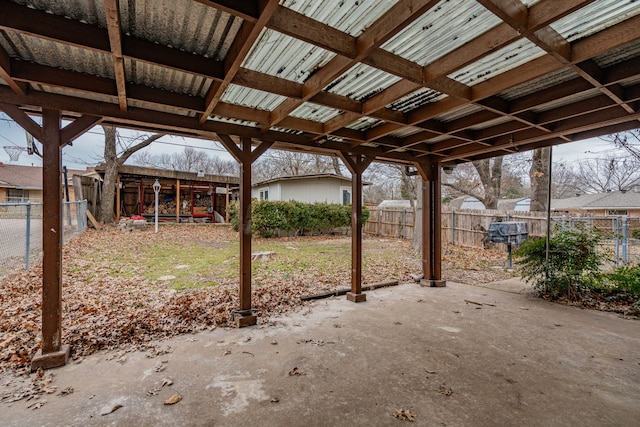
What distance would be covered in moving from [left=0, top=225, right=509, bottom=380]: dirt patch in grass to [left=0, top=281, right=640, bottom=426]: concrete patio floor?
1.53ft

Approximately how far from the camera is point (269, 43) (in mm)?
2172

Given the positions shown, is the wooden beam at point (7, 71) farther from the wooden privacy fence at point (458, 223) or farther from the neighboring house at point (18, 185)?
the neighboring house at point (18, 185)

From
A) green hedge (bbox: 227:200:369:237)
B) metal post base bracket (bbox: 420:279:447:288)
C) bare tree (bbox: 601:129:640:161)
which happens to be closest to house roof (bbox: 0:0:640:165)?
metal post base bracket (bbox: 420:279:447:288)

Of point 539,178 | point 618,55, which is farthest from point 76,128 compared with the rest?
point 539,178

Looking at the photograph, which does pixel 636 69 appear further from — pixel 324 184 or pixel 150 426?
pixel 324 184

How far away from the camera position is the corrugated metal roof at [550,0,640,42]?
1795 mm

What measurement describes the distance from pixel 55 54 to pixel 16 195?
93.0ft

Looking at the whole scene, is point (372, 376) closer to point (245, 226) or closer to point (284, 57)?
point (245, 226)

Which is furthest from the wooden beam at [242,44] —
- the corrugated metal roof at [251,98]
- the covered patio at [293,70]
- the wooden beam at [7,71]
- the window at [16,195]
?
the window at [16,195]

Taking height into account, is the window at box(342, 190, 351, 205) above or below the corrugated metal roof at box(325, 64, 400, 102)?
below

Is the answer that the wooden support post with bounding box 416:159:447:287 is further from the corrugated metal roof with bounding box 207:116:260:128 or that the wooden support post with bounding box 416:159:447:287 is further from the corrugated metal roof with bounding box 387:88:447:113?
the corrugated metal roof with bounding box 207:116:260:128

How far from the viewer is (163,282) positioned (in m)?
5.45

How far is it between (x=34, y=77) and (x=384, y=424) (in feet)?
12.5

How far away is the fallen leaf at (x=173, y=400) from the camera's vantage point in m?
2.26
